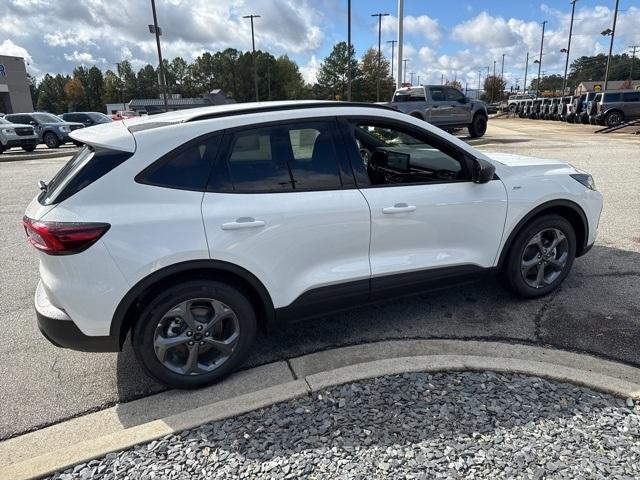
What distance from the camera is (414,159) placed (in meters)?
3.76

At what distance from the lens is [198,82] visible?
10569cm

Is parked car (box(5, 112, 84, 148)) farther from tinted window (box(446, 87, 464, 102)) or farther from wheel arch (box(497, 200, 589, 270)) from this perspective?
wheel arch (box(497, 200, 589, 270))

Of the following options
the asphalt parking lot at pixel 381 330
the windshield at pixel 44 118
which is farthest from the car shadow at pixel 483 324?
the windshield at pixel 44 118

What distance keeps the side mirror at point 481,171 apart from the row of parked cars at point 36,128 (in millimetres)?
17198

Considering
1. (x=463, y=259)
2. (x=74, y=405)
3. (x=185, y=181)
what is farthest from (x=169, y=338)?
(x=463, y=259)

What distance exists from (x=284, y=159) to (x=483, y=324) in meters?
2.02

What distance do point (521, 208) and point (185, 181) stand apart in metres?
2.54

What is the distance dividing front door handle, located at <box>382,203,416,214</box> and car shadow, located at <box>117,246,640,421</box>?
3.21 ft

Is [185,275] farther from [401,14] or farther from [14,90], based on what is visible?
[14,90]

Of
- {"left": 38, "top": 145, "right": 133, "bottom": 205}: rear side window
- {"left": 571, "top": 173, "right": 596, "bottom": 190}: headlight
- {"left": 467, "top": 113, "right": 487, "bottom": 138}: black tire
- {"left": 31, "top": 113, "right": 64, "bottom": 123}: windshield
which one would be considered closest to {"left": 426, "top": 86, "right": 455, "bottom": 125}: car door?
{"left": 467, "top": 113, "right": 487, "bottom": 138}: black tire

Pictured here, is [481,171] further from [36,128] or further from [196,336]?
[36,128]

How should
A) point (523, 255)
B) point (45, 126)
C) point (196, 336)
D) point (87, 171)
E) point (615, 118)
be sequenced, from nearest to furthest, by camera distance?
1. point (87, 171)
2. point (196, 336)
3. point (523, 255)
4. point (45, 126)
5. point (615, 118)

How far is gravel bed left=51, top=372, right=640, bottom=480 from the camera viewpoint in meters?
2.24

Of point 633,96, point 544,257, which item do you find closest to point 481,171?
point 544,257
